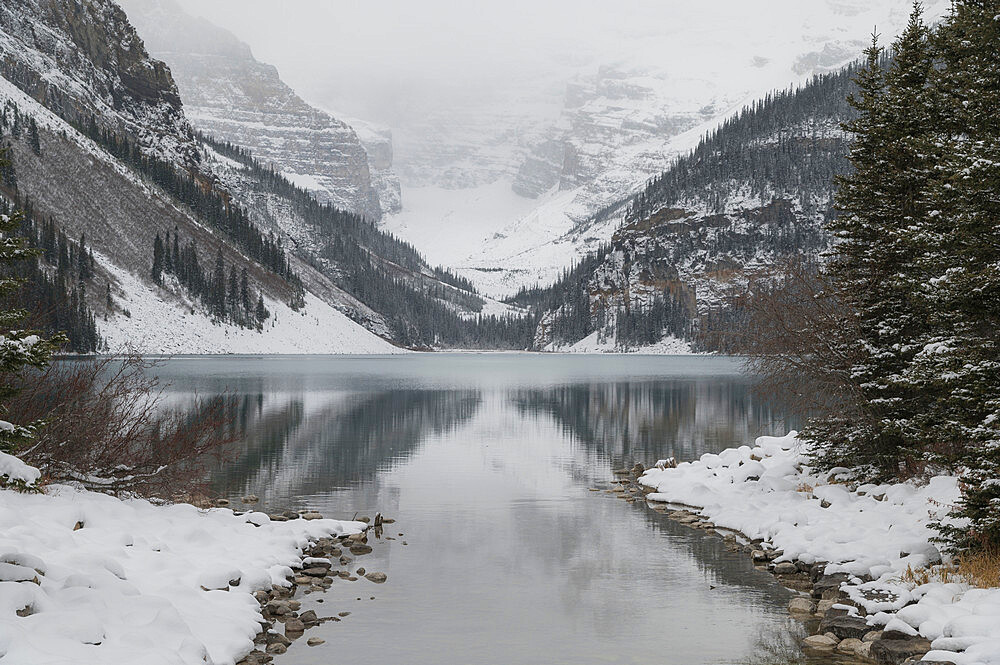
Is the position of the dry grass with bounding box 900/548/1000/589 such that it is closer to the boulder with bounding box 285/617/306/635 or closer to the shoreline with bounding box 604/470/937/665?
the shoreline with bounding box 604/470/937/665

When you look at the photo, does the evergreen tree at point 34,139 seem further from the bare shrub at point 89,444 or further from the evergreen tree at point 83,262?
the bare shrub at point 89,444

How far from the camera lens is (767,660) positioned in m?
14.1

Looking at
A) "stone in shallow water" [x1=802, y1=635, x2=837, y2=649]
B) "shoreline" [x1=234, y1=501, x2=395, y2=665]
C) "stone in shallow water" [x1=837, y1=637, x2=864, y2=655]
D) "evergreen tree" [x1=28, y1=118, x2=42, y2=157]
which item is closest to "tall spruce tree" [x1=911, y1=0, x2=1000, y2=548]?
"stone in shallow water" [x1=837, y1=637, x2=864, y2=655]

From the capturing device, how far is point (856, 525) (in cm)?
2084

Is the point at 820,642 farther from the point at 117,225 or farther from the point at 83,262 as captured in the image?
the point at 117,225

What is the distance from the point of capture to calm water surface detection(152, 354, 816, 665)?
15.0 meters

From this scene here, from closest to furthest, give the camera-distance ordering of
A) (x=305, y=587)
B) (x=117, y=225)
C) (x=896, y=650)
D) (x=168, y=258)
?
1. (x=896, y=650)
2. (x=305, y=587)
3. (x=117, y=225)
4. (x=168, y=258)

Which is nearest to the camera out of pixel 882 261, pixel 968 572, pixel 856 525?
pixel 968 572

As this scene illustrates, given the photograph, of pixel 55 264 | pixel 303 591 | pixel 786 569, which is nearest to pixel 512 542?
pixel 303 591

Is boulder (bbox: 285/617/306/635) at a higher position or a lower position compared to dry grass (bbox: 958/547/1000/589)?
lower

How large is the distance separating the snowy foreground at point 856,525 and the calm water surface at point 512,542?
6.01 ft

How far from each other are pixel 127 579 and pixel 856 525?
707 inches

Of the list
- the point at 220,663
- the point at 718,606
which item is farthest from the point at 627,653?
the point at 220,663

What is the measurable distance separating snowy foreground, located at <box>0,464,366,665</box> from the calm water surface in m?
1.71
